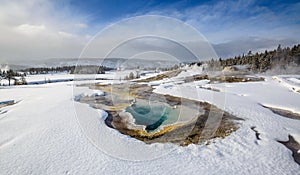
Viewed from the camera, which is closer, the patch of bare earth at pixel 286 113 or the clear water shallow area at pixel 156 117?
the clear water shallow area at pixel 156 117

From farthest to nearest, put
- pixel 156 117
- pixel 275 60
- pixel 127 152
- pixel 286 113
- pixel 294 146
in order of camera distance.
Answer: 1. pixel 275 60
2. pixel 156 117
3. pixel 286 113
4. pixel 294 146
5. pixel 127 152

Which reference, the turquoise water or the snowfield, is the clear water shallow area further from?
the snowfield

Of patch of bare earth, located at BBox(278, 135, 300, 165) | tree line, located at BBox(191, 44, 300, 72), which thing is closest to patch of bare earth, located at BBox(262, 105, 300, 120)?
patch of bare earth, located at BBox(278, 135, 300, 165)

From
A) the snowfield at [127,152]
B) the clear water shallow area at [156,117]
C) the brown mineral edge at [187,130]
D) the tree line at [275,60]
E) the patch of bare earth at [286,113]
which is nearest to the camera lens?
the snowfield at [127,152]

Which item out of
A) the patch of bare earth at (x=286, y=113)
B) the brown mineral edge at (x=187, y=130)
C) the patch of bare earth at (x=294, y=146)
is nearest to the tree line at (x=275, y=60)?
the patch of bare earth at (x=286, y=113)

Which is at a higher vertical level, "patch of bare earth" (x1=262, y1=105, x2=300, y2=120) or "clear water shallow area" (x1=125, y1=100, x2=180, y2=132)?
"patch of bare earth" (x1=262, y1=105, x2=300, y2=120)

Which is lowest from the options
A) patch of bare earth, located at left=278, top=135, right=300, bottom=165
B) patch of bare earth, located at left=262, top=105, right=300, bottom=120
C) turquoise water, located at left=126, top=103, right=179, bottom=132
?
turquoise water, located at left=126, top=103, right=179, bottom=132

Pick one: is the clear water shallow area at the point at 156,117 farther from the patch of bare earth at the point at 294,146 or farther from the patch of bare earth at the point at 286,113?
the patch of bare earth at the point at 286,113

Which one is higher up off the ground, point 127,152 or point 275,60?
point 275,60

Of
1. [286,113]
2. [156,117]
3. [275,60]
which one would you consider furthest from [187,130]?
[275,60]

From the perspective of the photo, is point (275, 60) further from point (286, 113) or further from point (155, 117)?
point (155, 117)

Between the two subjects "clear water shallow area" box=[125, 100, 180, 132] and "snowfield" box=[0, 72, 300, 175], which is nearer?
"snowfield" box=[0, 72, 300, 175]

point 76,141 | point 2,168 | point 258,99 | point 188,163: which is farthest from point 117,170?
point 258,99

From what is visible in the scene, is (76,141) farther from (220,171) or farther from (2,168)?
(220,171)
